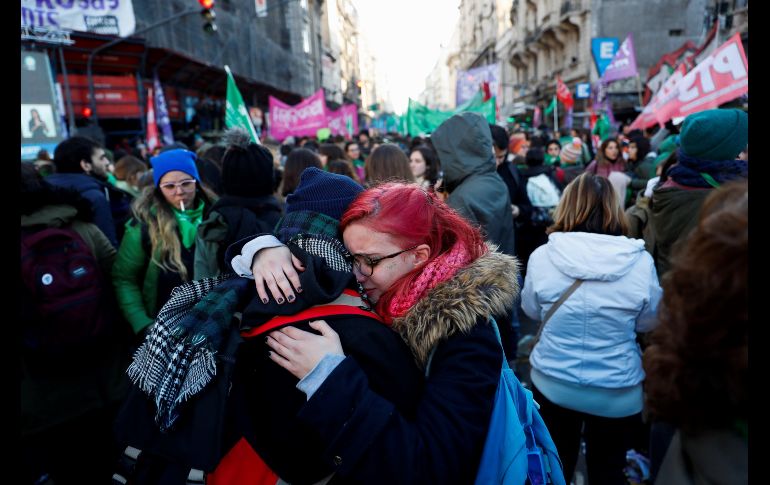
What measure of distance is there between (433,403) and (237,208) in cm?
204

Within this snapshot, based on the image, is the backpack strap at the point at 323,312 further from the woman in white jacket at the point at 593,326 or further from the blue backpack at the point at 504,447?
the woman in white jacket at the point at 593,326

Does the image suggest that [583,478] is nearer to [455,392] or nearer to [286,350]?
[455,392]

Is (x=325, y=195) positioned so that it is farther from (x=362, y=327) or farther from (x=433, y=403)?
(x=433, y=403)

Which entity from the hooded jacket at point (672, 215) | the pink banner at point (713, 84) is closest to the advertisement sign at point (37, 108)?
the hooded jacket at point (672, 215)

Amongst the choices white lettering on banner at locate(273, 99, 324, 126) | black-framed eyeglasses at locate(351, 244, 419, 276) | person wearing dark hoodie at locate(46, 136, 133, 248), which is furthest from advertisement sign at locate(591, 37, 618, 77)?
black-framed eyeglasses at locate(351, 244, 419, 276)

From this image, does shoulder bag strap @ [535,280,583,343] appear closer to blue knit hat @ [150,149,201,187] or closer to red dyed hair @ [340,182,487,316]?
red dyed hair @ [340,182,487,316]

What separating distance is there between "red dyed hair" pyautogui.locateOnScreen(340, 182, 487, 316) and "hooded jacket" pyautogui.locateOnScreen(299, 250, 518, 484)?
0.14 m

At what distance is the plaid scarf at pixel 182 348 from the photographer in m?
1.11

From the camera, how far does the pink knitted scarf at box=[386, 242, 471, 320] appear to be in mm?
1359

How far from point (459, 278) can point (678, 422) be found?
0.62 m

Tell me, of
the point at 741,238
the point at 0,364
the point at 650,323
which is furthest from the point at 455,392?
the point at 650,323

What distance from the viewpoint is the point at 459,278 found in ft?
4.42

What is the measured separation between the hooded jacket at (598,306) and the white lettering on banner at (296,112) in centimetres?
909

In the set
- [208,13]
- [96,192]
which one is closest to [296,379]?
[96,192]
